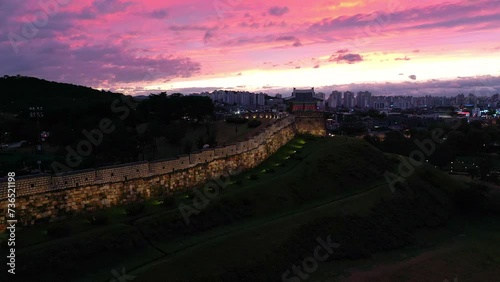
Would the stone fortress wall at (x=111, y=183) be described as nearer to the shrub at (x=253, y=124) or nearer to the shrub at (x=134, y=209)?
the shrub at (x=134, y=209)

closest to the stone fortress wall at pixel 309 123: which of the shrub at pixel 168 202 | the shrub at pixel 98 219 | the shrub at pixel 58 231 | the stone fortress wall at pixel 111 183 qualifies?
the stone fortress wall at pixel 111 183

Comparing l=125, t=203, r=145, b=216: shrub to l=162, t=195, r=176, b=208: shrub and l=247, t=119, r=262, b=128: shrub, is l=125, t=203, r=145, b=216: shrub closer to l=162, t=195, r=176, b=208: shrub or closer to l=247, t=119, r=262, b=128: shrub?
l=162, t=195, r=176, b=208: shrub

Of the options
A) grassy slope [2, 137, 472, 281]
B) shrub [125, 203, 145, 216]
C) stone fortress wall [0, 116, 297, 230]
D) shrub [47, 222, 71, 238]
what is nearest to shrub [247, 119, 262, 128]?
grassy slope [2, 137, 472, 281]

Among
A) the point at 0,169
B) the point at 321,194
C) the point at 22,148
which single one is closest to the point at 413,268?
the point at 321,194

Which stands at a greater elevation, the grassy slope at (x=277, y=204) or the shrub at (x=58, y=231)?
the shrub at (x=58, y=231)

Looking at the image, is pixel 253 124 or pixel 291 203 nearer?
pixel 291 203

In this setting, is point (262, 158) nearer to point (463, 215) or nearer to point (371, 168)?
point (371, 168)

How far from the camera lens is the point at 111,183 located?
23.8 meters

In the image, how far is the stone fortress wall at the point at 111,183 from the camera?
20.0 meters

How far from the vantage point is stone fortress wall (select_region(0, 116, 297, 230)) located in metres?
20.0

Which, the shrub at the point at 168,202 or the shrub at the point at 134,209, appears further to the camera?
the shrub at the point at 168,202

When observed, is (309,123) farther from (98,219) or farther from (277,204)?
(98,219)

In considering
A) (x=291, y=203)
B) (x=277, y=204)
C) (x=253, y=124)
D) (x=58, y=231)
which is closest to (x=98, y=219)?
(x=58, y=231)

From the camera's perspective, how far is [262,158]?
40.3 metres
